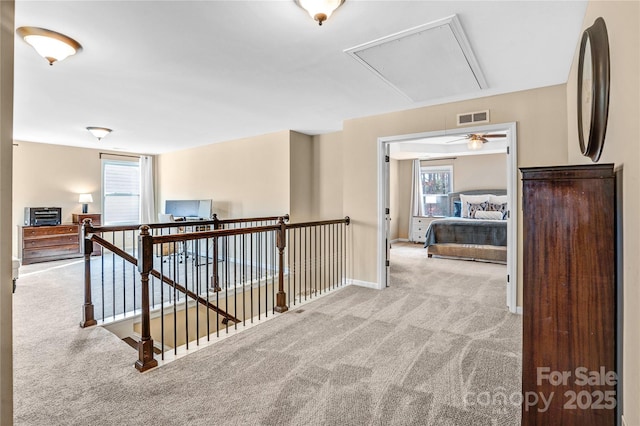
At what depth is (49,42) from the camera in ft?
7.21

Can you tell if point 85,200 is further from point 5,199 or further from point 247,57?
point 5,199

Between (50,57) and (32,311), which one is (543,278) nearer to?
(50,57)

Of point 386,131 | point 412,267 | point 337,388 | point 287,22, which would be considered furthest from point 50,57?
point 412,267

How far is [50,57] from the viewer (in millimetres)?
2295

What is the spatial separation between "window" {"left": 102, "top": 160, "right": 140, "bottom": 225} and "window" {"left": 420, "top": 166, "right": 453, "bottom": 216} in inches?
294

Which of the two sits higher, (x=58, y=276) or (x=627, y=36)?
(x=627, y=36)

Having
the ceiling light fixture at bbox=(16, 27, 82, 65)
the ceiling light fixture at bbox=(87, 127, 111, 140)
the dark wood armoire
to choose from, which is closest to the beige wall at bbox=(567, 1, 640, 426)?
the dark wood armoire

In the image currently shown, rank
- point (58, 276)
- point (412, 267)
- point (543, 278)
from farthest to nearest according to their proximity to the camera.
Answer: point (412, 267) < point (58, 276) < point (543, 278)

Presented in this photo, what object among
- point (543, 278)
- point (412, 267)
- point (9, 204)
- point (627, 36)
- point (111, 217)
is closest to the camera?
point (9, 204)

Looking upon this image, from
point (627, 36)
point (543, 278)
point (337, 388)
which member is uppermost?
point (627, 36)

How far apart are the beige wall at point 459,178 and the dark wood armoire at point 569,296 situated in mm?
7307

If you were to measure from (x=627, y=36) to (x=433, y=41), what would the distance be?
1.25 meters

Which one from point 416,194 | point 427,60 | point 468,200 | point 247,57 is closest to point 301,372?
point 247,57

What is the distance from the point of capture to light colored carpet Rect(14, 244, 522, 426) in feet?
5.61
